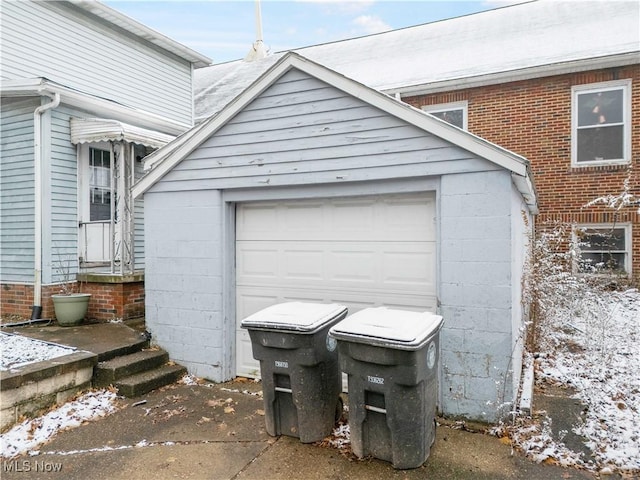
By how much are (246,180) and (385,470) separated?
3521mm

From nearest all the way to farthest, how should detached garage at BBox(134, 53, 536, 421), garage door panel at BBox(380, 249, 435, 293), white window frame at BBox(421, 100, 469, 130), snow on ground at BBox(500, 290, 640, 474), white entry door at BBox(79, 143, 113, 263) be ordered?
snow on ground at BBox(500, 290, 640, 474) → detached garage at BBox(134, 53, 536, 421) → garage door panel at BBox(380, 249, 435, 293) → white entry door at BBox(79, 143, 113, 263) → white window frame at BBox(421, 100, 469, 130)

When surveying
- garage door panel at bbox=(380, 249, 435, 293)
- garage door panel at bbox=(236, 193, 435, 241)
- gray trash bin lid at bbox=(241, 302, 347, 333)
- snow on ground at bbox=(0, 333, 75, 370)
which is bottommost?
snow on ground at bbox=(0, 333, 75, 370)

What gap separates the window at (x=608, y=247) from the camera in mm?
9250

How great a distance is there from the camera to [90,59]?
32.3ft

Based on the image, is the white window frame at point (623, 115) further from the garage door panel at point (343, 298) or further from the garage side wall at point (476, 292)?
the garage door panel at point (343, 298)

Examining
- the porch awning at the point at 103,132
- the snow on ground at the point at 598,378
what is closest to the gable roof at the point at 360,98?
the porch awning at the point at 103,132

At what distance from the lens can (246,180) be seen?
5.36 metres

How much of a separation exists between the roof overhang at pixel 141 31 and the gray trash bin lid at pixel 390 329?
990 cm

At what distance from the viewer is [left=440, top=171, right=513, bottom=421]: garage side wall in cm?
412

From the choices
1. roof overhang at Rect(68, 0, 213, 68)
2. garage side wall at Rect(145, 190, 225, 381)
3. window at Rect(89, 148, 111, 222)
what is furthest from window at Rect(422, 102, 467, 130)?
window at Rect(89, 148, 111, 222)

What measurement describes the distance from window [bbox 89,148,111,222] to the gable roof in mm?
2430

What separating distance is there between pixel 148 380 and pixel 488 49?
11.2 metres

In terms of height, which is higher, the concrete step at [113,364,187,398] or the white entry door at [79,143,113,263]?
the white entry door at [79,143,113,263]

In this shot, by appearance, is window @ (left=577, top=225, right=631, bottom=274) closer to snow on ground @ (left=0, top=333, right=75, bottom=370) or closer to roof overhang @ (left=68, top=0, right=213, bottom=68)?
snow on ground @ (left=0, top=333, right=75, bottom=370)
